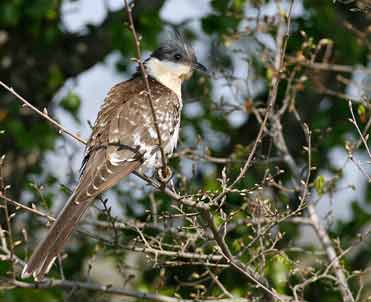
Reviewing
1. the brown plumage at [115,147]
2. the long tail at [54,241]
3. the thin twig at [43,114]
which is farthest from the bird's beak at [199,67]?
the thin twig at [43,114]

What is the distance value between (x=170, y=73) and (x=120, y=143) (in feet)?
3.78

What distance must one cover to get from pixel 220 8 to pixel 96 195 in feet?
8.05

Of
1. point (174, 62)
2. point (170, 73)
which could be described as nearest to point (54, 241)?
point (170, 73)

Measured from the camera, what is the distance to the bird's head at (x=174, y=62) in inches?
198

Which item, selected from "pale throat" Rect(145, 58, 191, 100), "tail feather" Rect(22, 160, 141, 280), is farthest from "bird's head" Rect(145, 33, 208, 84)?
"tail feather" Rect(22, 160, 141, 280)

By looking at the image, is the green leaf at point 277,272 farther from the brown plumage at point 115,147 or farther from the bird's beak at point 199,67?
the bird's beak at point 199,67

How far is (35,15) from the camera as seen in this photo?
5.75m

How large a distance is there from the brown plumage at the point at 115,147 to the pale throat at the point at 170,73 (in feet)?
0.87

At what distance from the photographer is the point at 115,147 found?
3988 mm

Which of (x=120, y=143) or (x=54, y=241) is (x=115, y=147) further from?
(x=54, y=241)

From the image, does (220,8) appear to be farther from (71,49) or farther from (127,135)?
(127,135)

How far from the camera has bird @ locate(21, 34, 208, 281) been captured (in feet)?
11.7

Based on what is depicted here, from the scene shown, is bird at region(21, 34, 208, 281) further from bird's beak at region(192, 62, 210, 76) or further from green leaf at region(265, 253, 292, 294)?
green leaf at region(265, 253, 292, 294)

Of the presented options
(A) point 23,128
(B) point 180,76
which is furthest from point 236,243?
(A) point 23,128
